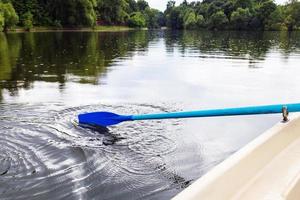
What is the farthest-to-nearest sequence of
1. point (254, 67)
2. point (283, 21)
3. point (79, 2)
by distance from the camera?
point (283, 21)
point (79, 2)
point (254, 67)

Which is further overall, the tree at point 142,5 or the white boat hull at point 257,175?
the tree at point 142,5

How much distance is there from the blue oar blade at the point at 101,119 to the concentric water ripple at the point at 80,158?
6.1 inches

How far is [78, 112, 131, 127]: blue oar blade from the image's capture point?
566 cm

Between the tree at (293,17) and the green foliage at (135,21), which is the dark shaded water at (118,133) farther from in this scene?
the green foliage at (135,21)

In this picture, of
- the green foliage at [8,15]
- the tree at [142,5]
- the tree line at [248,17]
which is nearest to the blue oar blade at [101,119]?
the green foliage at [8,15]

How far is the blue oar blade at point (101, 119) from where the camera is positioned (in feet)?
18.6

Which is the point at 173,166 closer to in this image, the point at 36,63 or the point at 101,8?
the point at 36,63

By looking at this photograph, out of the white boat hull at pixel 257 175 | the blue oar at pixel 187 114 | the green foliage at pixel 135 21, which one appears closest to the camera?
the white boat hull at pixel 257 175

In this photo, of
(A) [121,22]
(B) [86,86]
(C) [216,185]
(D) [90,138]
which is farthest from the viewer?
(A) [121,22]

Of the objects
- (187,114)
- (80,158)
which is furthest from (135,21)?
(187,114)

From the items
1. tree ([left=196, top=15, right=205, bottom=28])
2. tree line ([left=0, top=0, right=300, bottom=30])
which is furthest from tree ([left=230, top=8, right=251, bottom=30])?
tree ([left=196, top=15, right=205, bottom=28])

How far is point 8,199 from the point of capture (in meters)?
3.72

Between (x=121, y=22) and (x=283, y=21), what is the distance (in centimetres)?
3993

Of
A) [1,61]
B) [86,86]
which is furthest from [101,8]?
[86,86]
